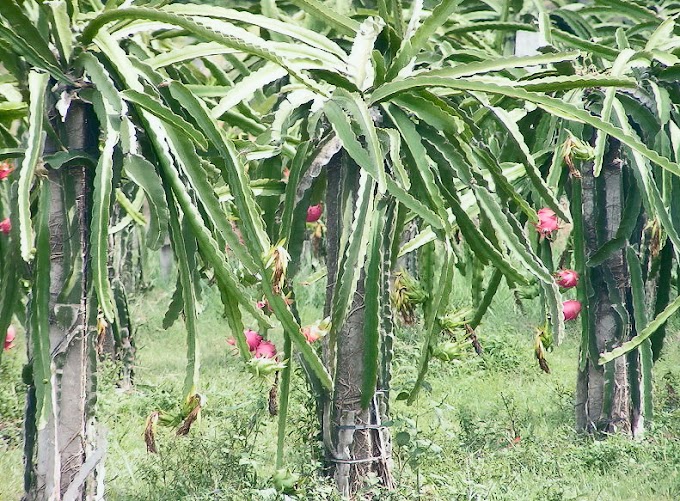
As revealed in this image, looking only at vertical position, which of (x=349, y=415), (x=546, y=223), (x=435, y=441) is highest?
(x=546, y=223)

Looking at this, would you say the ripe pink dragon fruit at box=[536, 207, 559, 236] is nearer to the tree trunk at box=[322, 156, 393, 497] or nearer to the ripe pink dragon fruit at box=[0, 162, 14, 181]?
the tree trunk at box=[322, 156, 393, 497]

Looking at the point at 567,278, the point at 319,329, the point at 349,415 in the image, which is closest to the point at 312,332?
the point at 319,329

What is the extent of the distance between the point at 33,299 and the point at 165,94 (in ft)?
1.94

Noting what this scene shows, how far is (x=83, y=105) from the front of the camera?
8.00 feet

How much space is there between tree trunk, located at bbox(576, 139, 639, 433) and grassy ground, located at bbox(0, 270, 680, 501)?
127mm

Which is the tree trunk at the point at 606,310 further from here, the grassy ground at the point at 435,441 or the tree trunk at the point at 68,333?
the tree trunk at the point at 68,333

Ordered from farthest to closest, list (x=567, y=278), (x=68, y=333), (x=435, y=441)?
(x=435, y=441)
(x=567, y=278)
(x=68, y=333)

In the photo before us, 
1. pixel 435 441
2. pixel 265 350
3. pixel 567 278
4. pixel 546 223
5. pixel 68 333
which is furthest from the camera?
pixel 435 441

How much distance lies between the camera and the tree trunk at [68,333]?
7.91 ft

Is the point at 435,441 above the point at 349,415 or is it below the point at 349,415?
below

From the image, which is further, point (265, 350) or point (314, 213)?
point (314, 213)

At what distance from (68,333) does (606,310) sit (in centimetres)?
204

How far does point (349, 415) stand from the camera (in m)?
2.87

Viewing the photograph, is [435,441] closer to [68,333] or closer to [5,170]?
[68,333]
